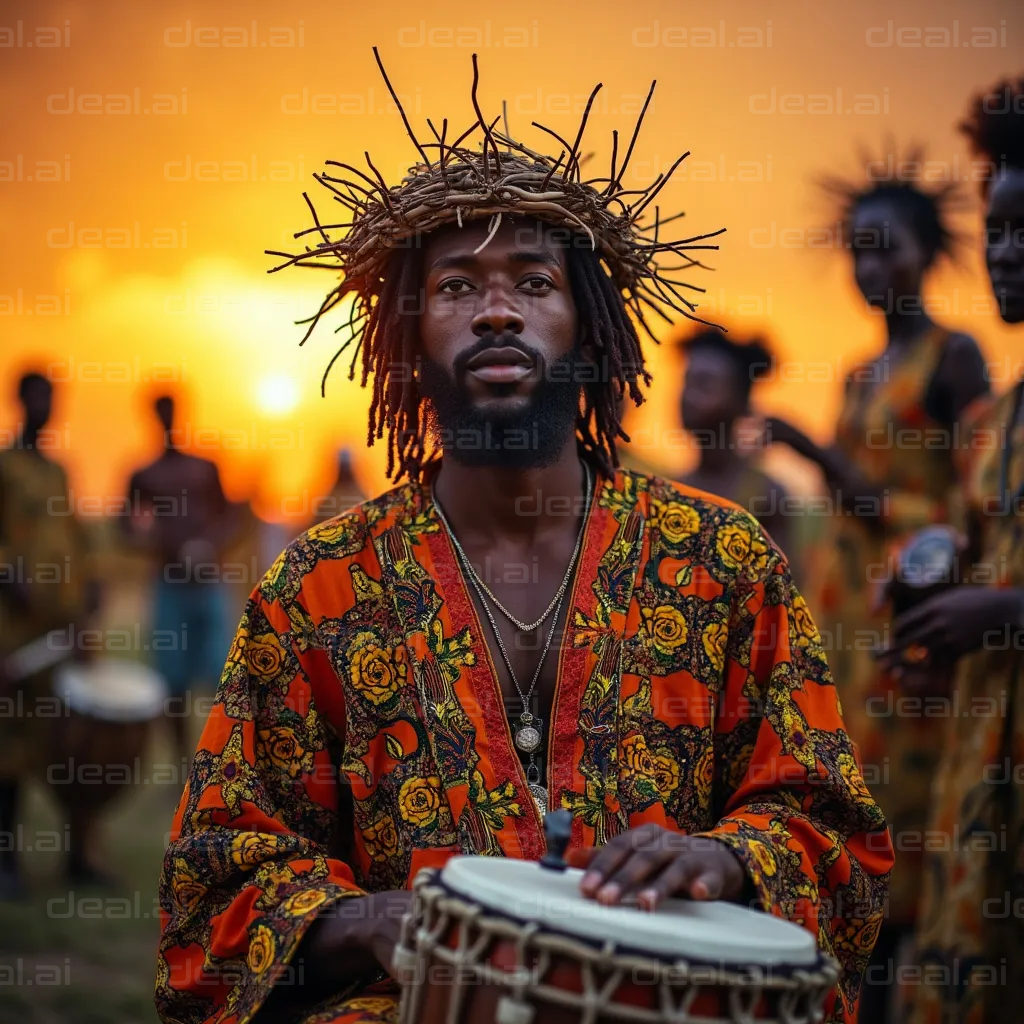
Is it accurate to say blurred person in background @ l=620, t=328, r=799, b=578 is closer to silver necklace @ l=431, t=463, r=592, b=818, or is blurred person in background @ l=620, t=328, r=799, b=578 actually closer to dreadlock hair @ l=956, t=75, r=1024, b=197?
dreadlock hair @ l=956, t=75, r=1024, b=197

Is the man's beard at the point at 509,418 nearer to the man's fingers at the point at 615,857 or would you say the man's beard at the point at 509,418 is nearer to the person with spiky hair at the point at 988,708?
the man's fingers at the point at 615,857

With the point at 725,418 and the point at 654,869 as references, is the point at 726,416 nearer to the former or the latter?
the point at 725,418

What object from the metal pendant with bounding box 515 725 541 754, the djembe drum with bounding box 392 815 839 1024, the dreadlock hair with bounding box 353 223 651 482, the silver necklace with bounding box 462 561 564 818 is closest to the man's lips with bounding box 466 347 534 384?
the dreadlock hair with bounding box 353 223 651 482

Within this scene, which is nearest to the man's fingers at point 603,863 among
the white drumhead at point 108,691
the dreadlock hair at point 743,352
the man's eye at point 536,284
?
the man's eye at point 536,284

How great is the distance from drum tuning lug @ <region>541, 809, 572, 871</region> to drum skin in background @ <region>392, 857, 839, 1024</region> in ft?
0.18

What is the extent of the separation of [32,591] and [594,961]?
19.1 feet

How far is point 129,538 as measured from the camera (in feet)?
32.6

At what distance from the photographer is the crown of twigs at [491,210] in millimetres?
3109

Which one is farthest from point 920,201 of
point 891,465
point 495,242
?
point 495,242

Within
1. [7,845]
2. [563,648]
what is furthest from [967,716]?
[7,845]

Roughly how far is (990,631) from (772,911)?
5.60 ft

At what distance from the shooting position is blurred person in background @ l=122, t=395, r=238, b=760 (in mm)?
9414

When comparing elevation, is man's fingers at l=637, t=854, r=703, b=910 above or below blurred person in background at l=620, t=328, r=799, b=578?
below

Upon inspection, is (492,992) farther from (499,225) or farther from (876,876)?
(499,225)
